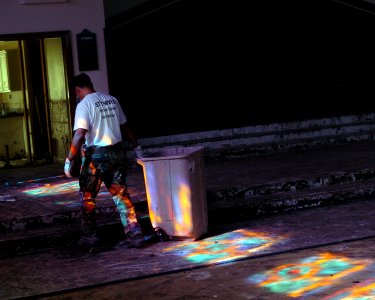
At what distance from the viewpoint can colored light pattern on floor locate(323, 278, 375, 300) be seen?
568 centimetres

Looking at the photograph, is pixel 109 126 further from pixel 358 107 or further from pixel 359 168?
pixel 358 107

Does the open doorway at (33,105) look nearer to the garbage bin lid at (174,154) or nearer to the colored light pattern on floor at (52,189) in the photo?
the colored light pattern on floor at (52,189)

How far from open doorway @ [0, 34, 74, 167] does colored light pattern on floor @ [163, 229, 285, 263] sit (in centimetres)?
495

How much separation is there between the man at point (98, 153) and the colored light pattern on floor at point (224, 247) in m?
0.56

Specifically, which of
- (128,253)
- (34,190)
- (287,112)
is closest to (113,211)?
(128,253)

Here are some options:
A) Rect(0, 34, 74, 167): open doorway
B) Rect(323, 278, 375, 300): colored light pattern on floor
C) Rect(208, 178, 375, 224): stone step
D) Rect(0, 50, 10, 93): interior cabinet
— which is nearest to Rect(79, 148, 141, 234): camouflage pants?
Rect(208, 178, 375, 224): stone step

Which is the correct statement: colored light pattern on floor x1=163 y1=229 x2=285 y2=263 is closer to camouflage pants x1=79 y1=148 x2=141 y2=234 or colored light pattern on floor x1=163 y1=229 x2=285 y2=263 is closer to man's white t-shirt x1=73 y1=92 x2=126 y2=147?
camouflage pants x1=79 y1=148 x2=141 y2=234

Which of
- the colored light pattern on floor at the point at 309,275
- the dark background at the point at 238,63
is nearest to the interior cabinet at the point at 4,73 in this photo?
the dark background at the point at 238,63

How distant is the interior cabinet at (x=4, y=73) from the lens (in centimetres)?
1299

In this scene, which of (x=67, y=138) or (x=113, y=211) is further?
(x=67, y=138)

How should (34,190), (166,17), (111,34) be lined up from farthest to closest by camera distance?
(166,17) → (111,34) → (34,190)

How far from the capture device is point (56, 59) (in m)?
12.2

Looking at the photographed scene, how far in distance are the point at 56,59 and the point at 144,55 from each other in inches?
62.9

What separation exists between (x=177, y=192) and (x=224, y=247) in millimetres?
774
